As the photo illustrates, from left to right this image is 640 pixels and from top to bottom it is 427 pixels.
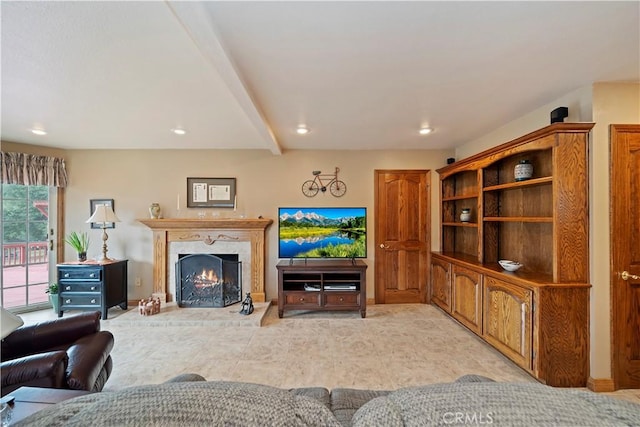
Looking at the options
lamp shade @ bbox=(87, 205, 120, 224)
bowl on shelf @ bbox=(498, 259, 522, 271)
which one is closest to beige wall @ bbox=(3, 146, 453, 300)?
lamp shade @ bbox=(87, 205, 120, 224)

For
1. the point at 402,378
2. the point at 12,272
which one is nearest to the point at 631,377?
the point at 402,378

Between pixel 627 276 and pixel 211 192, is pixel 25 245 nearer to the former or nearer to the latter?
pixel 211 192

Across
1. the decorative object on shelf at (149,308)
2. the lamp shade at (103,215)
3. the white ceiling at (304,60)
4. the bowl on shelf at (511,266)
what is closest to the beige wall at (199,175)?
the lamp shade at (103,215)

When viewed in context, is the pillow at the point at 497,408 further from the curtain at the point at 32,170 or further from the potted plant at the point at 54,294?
the curtain at the point at 32,170

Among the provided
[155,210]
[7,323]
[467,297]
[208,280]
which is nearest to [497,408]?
[7,323]

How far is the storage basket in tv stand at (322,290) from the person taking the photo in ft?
11.4

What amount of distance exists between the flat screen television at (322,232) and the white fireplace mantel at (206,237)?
1.05 ft

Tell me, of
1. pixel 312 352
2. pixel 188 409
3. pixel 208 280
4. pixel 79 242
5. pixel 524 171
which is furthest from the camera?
pixel 208 280

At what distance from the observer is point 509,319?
7.72 feet

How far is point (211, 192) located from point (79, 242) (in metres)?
1.95

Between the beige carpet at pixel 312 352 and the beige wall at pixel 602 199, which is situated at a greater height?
the beige wall at pixel 602 199

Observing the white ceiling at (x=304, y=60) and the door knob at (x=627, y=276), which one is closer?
the white ceiling at (x=304, y=60)

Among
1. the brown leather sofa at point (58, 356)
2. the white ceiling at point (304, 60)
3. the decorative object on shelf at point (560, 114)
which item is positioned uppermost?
the white ceiling at point (304, 60)

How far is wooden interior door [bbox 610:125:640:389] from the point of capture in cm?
199
